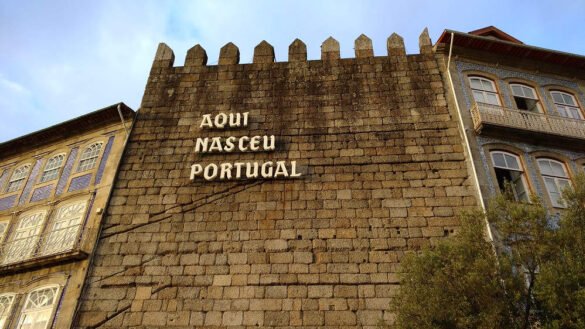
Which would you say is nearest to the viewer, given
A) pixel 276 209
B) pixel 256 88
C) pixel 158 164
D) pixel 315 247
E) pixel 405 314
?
pixel 405 314

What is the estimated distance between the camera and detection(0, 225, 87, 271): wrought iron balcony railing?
32.7 ft

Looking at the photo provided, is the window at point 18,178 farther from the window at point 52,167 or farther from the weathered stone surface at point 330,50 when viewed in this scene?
the weathered stone surface at point 330,50

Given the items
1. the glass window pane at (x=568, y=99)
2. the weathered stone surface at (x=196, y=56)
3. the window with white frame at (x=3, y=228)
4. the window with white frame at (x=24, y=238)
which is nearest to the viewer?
the window with white frame at (x=24, y=238)

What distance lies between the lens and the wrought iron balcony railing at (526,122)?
417 inches

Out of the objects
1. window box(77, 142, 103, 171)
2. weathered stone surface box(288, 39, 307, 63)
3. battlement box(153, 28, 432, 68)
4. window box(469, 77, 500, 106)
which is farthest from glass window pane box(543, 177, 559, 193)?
window box(77, 142, 103, 171)

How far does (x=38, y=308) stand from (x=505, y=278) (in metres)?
8.79

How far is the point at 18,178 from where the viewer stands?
12727 mm

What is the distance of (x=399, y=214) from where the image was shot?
31.7 feet

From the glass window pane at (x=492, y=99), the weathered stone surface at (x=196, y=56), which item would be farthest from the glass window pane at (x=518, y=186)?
the weathered stone surface at (x=196, y=56)

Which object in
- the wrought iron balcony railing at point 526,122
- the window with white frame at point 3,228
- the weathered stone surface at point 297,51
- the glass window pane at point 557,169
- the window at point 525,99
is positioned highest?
the weathered stone surface at point 297,51

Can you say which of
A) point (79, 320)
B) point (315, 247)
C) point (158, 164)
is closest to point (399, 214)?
point (315, 247)

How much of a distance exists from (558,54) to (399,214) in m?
6.58

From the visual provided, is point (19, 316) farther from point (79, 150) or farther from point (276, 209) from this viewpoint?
point (276, 209)

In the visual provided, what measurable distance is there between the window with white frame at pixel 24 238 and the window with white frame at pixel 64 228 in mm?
332
